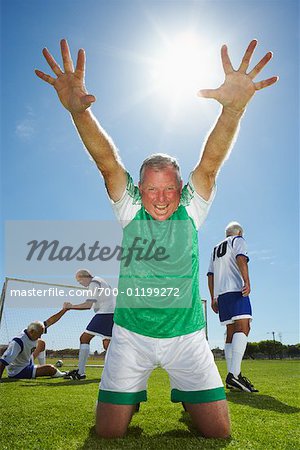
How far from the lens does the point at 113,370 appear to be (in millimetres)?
3209

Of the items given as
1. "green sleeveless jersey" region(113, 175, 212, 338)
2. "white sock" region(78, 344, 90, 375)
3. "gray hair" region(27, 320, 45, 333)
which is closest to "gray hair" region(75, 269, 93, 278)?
"gray hair" region(27, 320, 45, 333)

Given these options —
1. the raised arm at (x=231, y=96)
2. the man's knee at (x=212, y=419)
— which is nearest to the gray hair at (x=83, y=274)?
the man's knee at (x=212, y=419)

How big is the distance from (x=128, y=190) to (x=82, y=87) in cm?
97

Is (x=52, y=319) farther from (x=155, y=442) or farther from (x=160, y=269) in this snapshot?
(x=155, y=442)

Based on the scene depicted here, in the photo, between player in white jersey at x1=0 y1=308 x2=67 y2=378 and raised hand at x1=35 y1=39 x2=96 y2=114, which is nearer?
raised hand at x1=35 y1=39 x2=96 y2=114

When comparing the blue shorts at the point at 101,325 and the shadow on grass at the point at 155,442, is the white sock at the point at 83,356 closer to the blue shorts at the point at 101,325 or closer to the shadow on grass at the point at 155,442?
the blue shorts at the point at 101,325

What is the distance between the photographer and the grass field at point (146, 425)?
2.88 m

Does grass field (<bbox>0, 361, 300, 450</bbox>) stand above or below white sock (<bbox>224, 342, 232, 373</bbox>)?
below

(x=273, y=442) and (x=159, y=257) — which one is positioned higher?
(x=159, y=257)

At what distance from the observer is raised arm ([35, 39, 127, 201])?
321 cm

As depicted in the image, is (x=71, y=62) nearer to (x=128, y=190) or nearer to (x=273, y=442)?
(x=128, y=190)

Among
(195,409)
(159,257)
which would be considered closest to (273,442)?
(195,409)

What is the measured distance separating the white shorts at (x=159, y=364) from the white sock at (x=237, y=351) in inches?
121

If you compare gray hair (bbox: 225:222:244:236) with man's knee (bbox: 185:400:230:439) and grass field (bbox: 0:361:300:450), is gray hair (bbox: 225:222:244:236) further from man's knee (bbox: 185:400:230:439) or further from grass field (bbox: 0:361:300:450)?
man's knee (bbox: 185:400:230:439)
